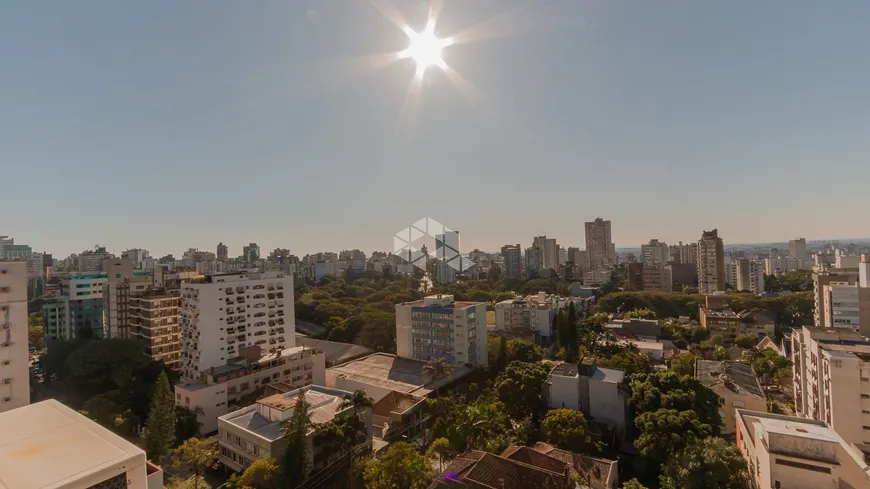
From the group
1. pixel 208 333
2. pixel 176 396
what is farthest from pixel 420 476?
pixel 208 333

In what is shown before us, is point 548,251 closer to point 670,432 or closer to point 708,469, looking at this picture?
point 670,432

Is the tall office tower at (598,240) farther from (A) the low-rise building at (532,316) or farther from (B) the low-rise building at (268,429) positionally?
(B) the low-rise building at (268,429)

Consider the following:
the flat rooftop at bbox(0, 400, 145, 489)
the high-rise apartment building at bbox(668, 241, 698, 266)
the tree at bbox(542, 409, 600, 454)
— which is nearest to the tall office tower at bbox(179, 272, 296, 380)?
the flat rooftop at bbox(0, 400, 145, 489)

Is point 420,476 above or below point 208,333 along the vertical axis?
below

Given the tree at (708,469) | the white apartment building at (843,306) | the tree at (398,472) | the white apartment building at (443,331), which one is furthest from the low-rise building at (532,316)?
→ the tree at (398,472)

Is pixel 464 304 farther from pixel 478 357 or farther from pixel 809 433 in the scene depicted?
pixel 809 433

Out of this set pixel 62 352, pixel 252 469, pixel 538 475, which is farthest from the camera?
pixel 62 352

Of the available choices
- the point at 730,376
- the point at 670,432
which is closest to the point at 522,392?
the point at 670,432

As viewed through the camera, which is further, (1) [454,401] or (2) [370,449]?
(1) [454,401]
